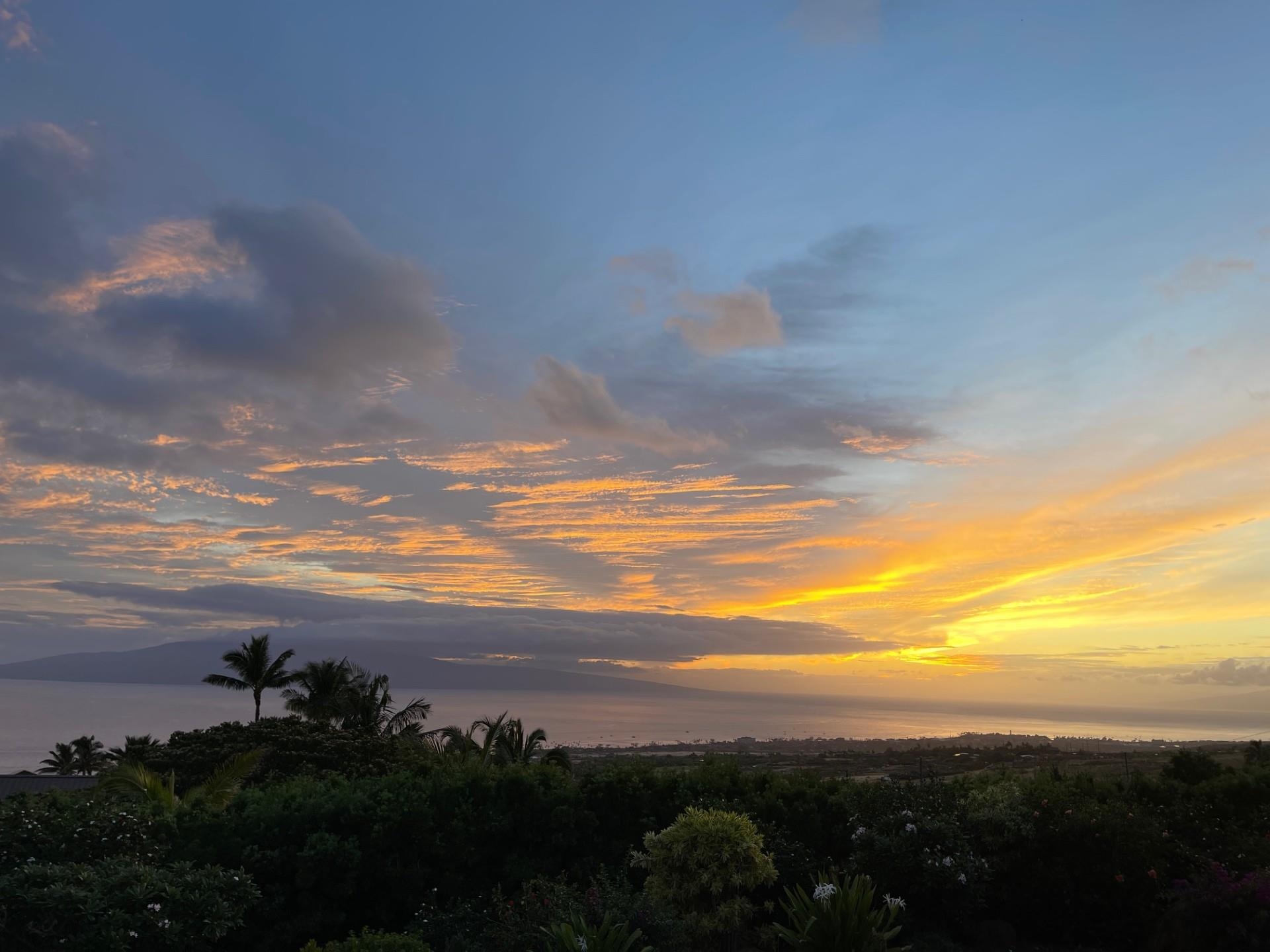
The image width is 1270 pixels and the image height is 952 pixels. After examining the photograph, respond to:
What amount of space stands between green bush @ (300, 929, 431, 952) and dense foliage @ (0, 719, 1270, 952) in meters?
1.58

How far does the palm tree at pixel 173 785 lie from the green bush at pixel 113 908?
2832mm

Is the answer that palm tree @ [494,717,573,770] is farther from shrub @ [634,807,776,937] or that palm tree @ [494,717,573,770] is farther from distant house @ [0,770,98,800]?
shrub @ [634,807,776,937]

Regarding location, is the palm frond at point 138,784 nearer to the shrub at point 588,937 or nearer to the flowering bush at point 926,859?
the shrub at point 588,937

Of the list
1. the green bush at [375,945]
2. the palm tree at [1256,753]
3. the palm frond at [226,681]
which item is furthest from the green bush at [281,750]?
the green bush at [375,945]

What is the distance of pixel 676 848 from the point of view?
28.0 ft

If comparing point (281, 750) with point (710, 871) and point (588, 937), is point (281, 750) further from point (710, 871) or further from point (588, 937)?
point (588, 937)

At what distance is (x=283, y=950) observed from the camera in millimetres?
8336

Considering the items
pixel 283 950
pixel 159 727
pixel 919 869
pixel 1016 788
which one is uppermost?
pixel 1016 788

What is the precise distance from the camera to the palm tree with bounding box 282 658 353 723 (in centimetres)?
4303

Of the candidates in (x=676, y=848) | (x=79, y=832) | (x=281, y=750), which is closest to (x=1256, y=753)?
(x=676, y=848)

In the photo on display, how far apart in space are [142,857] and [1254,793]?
13.0 metres

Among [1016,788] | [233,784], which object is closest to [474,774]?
[233,784]

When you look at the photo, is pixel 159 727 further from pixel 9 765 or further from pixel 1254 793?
pixel 1254 793

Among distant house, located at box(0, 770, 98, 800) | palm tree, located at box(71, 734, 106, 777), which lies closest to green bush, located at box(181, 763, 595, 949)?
distant house, located at box(0, 770, 98, 800)
